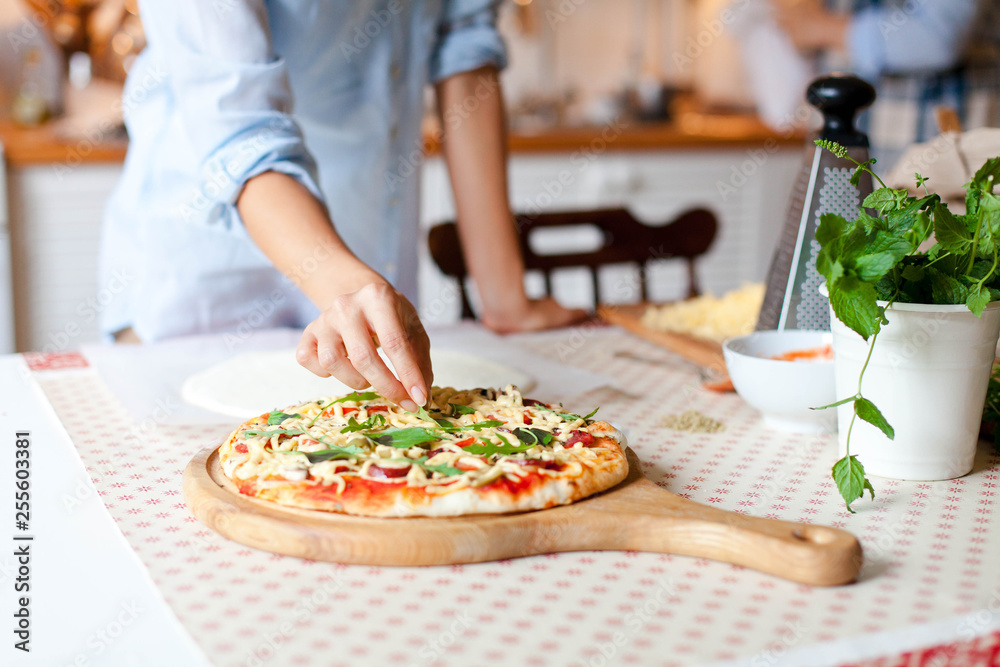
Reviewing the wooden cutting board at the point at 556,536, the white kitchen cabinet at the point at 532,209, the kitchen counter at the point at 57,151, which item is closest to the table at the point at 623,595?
the wooden cutting board at the point at 556,536

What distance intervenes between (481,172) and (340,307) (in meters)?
0.77

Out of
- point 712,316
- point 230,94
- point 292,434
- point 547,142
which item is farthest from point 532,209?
point 292,434

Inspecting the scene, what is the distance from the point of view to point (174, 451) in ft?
3.02

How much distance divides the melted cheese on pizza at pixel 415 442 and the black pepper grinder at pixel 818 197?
1.18 feet

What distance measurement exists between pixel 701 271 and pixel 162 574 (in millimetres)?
3111

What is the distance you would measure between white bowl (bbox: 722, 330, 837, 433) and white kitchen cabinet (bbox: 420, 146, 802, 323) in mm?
2178

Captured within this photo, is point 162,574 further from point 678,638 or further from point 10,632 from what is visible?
point 678,638

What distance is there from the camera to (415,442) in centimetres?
78

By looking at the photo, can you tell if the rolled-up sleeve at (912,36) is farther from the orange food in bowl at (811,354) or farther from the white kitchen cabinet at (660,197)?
the orange food in bowl at (811,354)

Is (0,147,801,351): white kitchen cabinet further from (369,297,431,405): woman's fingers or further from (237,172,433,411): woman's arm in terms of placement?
(369,297,431,405): woman's fingers

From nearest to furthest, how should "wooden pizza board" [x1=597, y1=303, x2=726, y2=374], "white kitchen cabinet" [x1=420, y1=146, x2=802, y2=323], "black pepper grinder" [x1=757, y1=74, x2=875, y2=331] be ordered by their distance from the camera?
"black pepper grinder" [x1=757, y1=74, x2=875, y2=331] → "wooden pizza board" [x1=597, y1=303, x2=726, y2=374] → "white kitchen cabinet" [x1=420, y1=146, x2=802, y2=323]

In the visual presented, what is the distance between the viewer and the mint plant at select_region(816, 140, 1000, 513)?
2.34 feet

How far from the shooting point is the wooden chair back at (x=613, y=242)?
1.71 meters

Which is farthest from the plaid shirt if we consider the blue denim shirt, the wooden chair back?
the blue denim shirt
